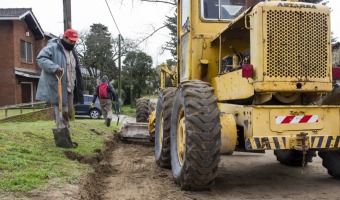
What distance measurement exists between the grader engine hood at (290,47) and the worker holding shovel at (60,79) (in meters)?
3.58

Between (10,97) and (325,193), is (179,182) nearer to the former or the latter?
(325,193)

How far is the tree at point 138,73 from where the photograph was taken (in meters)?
44.0

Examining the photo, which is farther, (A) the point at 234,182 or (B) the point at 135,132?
(B) the point at 135,132

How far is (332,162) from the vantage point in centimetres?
629

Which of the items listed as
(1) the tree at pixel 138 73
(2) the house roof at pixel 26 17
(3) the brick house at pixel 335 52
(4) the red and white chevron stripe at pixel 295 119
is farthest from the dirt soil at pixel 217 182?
(1) the tree at pixel 138 73

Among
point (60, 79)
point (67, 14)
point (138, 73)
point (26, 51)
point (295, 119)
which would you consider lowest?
point (295, 119)

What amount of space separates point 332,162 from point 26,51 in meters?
27.5

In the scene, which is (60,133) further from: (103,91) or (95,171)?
(103,91)

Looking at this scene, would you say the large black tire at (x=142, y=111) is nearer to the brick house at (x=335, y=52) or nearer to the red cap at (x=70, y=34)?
the red cap at (x=70, y=34)

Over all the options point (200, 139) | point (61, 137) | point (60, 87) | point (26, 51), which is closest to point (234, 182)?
point (200, 139)

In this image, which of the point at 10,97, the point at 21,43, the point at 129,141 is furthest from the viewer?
the point at 21,43

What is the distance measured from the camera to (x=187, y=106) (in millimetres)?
5316

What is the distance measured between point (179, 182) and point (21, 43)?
26.5 m

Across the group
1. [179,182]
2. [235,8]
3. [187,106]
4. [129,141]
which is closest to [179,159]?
[179,182]
